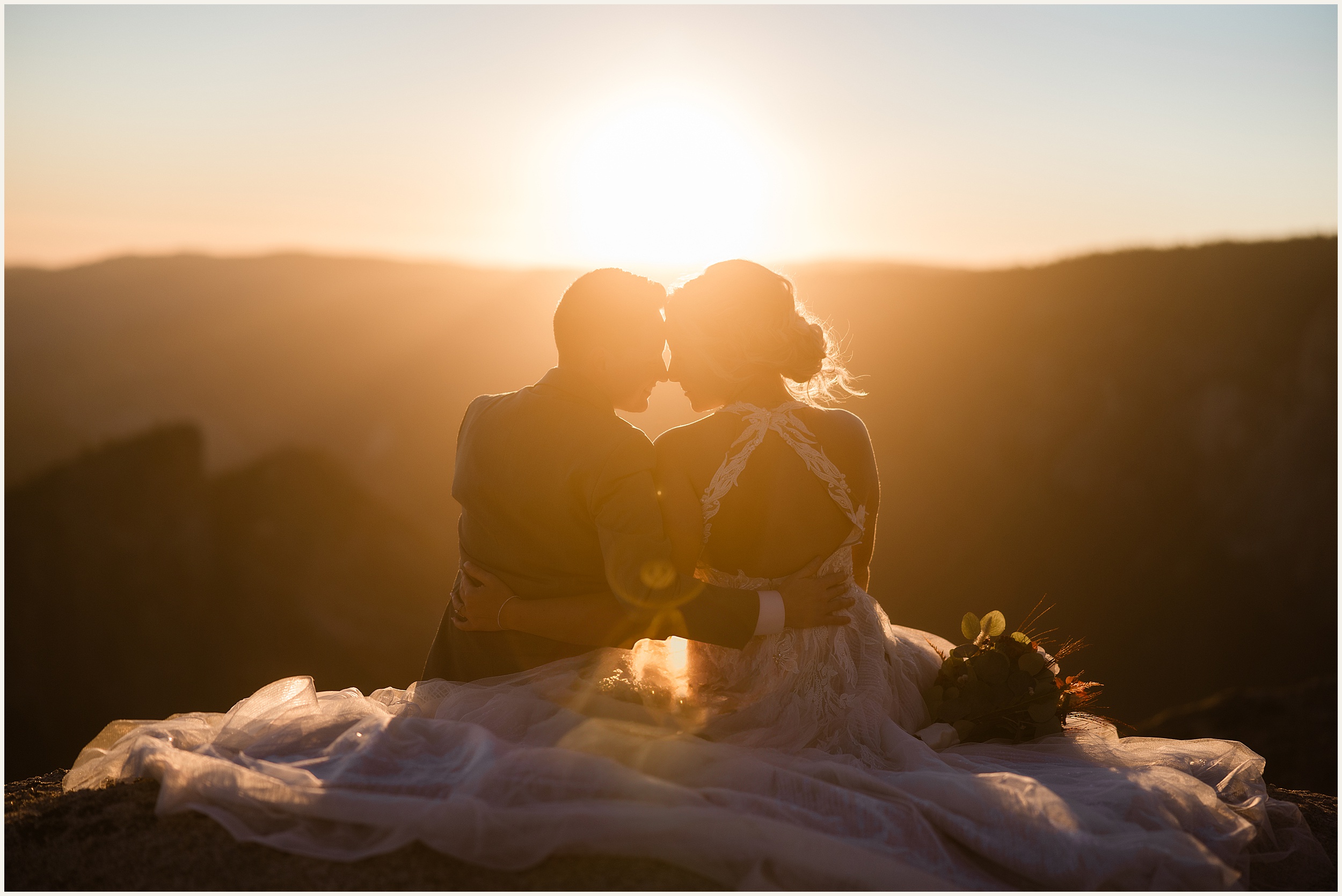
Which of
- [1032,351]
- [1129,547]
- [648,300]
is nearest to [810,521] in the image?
[648,300]

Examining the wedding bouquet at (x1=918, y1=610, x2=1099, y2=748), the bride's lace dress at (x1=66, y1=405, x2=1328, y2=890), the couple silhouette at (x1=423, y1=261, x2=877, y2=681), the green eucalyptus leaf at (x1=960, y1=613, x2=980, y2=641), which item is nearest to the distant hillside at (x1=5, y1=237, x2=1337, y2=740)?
the green eucalyptus leaf at (x1=960, y1=613, x2=980, y2=641)

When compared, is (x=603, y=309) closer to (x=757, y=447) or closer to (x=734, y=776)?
(x=757, y=447)

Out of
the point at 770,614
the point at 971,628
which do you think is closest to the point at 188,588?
the point at 770,614

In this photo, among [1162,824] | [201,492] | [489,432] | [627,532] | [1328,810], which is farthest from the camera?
[201,492]

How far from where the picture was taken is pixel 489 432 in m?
3.79

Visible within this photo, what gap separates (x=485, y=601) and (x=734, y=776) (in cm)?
138

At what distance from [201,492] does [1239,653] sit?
63.6 ft

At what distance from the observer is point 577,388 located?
12.5 feet

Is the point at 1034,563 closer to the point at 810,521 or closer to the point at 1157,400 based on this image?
the point at 1157,400

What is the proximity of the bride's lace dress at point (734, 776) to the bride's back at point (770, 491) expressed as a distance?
0.05 meters

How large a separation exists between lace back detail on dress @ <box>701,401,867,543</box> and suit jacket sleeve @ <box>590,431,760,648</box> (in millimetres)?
286

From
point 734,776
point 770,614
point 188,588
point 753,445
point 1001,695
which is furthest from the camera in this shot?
point 188,588

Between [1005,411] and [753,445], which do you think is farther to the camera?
[1005,411]

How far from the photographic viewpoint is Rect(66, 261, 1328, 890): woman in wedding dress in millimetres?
2775
